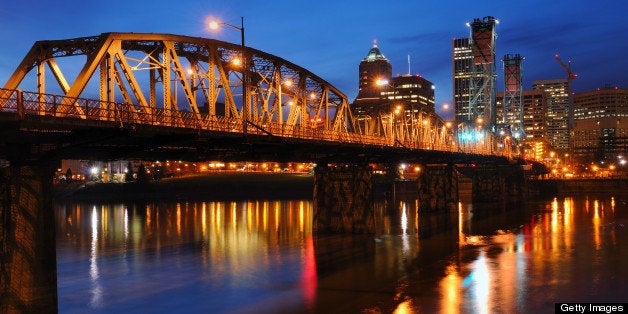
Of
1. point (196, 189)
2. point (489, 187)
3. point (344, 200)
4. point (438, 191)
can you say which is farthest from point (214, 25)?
point (196, 189)

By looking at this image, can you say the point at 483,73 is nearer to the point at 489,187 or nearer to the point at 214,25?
the point at 489,187

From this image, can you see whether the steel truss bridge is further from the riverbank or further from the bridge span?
the riverbank

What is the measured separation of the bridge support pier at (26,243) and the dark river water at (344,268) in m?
4.69

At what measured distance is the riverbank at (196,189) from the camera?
5974 inches

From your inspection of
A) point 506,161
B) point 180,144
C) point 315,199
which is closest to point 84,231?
point 315,199

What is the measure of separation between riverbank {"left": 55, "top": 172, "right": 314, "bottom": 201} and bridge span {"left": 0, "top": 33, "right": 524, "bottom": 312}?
84.0 meters

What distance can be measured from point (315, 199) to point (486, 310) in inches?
1342

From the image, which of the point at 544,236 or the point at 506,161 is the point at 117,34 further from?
the point at 506,161

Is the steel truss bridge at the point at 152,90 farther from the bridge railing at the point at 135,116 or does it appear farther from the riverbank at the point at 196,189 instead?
the riverbank at the point at 196,189

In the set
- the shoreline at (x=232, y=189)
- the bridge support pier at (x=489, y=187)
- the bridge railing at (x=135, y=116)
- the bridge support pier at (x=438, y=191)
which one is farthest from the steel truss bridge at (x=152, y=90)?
the shoreline at (x=232, y=189)

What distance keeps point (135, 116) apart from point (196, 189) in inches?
5110

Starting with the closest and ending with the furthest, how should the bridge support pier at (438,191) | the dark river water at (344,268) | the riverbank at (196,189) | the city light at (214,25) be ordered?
the dark river water at (344,268), the city light at (214,25), the bridge support pier at (438,191), the riverbank at (196,189)

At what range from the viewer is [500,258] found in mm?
45812

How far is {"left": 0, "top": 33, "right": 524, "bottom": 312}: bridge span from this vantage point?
87.0 feet
